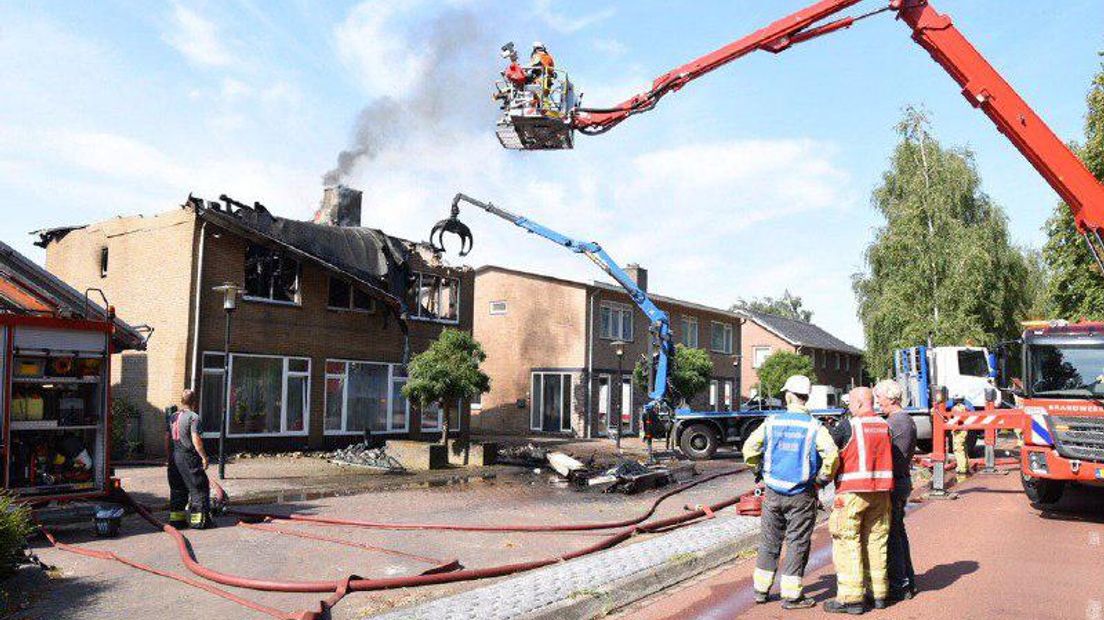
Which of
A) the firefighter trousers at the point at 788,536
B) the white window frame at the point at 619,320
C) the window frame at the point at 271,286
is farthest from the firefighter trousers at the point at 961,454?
the window frame at the point at 271,286

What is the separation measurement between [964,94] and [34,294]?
1324cm

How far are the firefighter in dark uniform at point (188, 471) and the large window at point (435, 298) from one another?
1382cm

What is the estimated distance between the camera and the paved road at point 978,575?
6633 mm

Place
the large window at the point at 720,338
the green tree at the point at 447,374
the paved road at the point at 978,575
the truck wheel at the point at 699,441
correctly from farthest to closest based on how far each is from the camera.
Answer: the large window at the point at 720,338
the truck wheel at the point at 699,441
the green tree at the point at 447,374
the paved road at the point at 978,575

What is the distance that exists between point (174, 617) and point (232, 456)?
42.4 ft

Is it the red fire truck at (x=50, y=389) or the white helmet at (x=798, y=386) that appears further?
the red fire truck at (x=50, y=389)

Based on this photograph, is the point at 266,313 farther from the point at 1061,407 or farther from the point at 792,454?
the point at 1061,407

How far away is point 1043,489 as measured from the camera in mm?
12047

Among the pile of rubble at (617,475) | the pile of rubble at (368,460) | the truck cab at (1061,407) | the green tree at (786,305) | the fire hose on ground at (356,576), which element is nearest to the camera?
the fire hose on ground at (356,576)

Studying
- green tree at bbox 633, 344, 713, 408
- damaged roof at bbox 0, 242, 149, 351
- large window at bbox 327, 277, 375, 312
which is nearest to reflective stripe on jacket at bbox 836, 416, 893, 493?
damaged roof at bbox 0, 242, 149, 351

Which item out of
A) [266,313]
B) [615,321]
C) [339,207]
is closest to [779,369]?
[615,321]

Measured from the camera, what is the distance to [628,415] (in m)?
31.3

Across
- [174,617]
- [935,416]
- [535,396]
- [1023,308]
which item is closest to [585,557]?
[174,617]

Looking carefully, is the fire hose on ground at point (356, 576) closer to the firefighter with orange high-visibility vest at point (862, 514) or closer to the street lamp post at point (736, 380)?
the firefighter with orange high-visibility vest at point (862, 514)
